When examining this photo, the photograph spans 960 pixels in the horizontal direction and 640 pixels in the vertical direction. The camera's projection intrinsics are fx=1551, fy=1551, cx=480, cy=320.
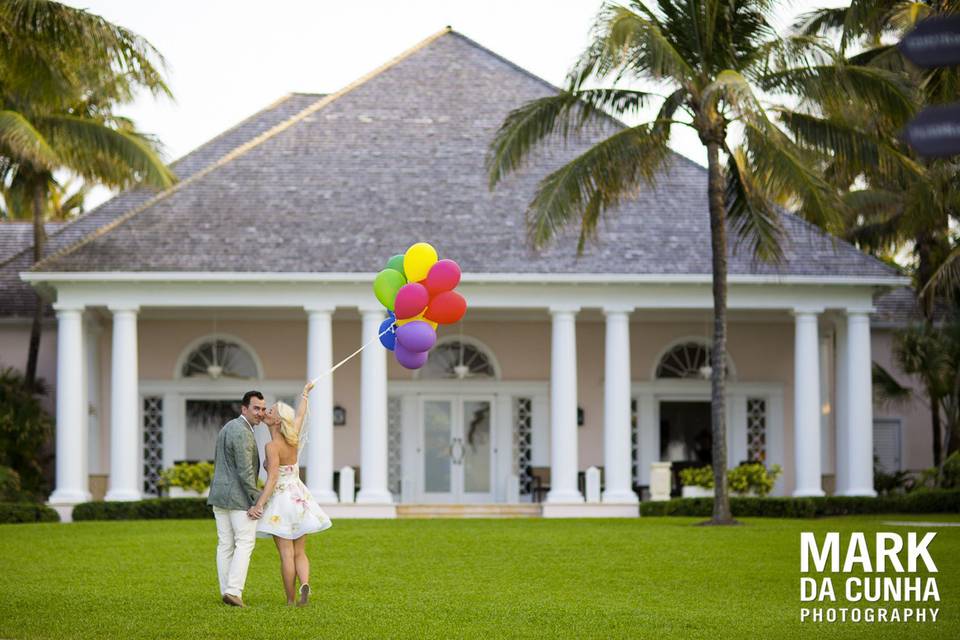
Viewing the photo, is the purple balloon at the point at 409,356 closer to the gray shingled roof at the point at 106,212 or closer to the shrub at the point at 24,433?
the shrub at the point at 24,433

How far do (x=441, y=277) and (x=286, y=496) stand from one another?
96.1 inches

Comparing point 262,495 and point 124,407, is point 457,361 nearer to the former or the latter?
point 124,407

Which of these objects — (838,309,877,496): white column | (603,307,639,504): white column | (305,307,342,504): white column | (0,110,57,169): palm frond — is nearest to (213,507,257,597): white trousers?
(305,307,342,504): white column

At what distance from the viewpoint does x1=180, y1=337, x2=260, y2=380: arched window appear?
30.4 metres

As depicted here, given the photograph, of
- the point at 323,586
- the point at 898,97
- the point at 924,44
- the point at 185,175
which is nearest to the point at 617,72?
the point at 898,97

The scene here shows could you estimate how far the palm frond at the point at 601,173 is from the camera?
22609mm

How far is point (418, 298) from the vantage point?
13.4 metres

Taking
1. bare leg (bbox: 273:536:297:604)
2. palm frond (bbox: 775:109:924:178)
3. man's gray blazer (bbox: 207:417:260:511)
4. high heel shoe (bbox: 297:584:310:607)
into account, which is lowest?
high heel shoe (bbox: 297:584:310:607)

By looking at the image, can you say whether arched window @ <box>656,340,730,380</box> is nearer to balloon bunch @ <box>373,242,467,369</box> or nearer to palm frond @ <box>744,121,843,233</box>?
palm frond @ <box>744,121,843,233</box>

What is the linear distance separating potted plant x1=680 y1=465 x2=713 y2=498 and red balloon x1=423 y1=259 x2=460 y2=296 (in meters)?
15.0

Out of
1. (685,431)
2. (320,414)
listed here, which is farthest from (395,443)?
(685,431)

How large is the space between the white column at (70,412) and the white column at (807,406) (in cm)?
1246

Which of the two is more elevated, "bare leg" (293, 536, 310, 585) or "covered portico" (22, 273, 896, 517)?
"covered portico" (22, 273, 896, 517)

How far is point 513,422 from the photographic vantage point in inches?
1210
